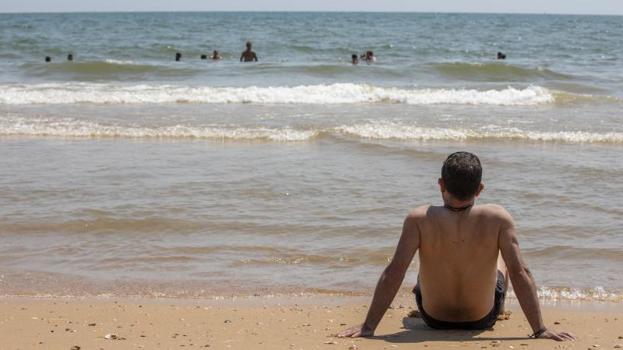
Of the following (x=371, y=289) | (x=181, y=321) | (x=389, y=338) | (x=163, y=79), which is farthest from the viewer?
(x=163, y=79)

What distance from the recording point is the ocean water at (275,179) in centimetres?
596

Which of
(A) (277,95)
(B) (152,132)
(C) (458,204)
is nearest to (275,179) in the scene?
(B) (152,132)

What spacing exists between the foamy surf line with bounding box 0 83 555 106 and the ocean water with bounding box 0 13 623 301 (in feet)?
0.18

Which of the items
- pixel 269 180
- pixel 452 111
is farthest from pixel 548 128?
pixel 269 180

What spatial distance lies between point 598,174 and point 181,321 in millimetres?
5642

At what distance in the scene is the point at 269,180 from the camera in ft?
28.4

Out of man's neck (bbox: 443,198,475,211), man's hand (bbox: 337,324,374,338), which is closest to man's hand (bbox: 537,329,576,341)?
man's neck (bbox: 443,198,475,211)

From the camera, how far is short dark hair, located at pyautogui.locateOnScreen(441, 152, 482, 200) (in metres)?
4.15

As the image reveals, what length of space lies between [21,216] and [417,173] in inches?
152

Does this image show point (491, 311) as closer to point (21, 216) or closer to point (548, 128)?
point (21, 216)

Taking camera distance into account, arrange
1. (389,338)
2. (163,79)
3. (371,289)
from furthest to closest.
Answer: (163,79)
(371,289)
(389,338)

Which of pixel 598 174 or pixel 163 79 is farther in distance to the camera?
pixel 163 79

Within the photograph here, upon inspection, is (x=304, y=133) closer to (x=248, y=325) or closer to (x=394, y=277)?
(x=248, y=325)

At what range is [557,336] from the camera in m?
4.21
